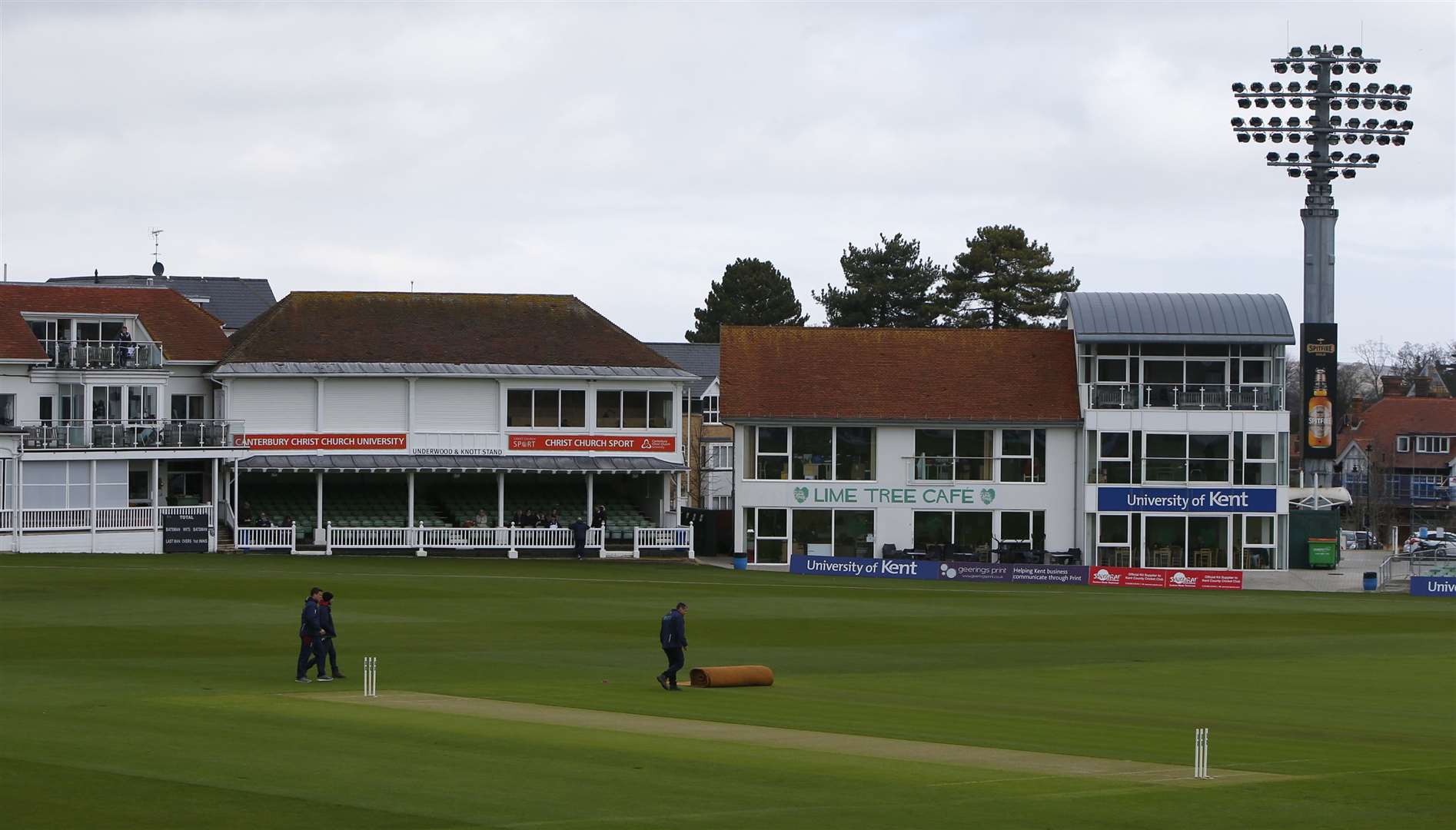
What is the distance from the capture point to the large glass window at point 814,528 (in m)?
58.5

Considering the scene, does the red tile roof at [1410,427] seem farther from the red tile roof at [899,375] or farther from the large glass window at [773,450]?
the large glass window at [773,450]

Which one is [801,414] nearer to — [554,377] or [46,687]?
[554,377]

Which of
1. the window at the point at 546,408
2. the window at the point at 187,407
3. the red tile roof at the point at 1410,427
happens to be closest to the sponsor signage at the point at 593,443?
the window at the point at 546,408

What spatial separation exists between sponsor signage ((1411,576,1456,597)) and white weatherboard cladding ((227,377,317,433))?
107 feet

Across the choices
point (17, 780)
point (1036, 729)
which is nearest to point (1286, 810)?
point (1036, 729)

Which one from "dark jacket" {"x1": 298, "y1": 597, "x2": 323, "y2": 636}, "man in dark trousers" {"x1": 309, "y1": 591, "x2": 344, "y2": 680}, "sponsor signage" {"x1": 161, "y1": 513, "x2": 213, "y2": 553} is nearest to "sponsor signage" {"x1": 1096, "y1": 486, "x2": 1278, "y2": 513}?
"sponsor signage" {"x1": 161, "y1": 513, "x2": 213, "y2": 553}

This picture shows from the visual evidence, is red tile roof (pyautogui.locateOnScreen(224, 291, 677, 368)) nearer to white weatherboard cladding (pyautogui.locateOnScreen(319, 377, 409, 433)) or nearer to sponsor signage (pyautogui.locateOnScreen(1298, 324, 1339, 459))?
white weatherboard cladding (pyautogui.locateOnScreen(319, 377, 409, 433))

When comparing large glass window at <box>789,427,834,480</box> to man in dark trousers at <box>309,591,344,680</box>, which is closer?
man in dark trousers at <box>309,591,344,680</box>

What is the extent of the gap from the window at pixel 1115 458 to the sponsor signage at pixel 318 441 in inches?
878

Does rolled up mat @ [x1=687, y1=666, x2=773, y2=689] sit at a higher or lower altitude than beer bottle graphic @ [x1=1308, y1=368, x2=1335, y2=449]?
lower

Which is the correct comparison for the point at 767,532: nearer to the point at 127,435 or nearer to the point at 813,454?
the point at 813,454

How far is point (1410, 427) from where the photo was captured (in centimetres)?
11281

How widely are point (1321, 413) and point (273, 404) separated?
112 feet

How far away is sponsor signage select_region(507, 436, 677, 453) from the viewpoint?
56.8 m
